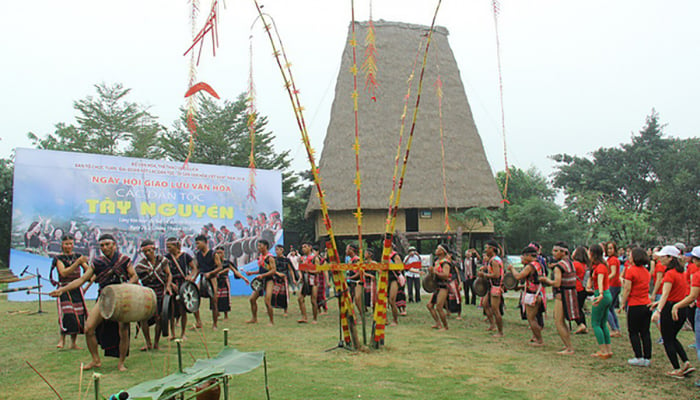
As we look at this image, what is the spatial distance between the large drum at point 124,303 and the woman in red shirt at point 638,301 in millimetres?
6175

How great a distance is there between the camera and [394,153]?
97.2 feet

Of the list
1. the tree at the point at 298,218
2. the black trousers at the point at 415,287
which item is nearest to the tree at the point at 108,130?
the tree at the point at 298,218

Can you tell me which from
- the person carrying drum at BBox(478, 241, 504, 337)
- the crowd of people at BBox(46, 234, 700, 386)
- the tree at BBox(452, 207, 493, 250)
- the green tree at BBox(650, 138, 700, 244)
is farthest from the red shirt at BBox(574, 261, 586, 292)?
the green tree at BBox(650, 138, 700, 244)

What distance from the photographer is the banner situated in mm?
17547

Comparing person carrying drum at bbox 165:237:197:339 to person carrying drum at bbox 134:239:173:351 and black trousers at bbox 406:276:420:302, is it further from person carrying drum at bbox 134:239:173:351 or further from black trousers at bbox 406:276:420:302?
black trousers at bbox 406:276:420:302

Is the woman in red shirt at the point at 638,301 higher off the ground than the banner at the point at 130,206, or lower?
lower

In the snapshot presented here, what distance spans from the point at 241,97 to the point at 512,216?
800 inches

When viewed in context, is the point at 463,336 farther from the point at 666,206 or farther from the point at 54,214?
the point at 666,206

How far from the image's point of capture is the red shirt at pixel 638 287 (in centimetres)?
684

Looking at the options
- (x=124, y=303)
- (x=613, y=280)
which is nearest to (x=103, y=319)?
(x=124, y=303)

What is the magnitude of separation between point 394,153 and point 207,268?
2000cm

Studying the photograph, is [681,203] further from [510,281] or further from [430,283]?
[510,281]

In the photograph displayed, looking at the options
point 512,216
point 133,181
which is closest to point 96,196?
point 133,181

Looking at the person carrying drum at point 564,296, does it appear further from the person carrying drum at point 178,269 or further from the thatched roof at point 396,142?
the thatched roof at point 396,142
